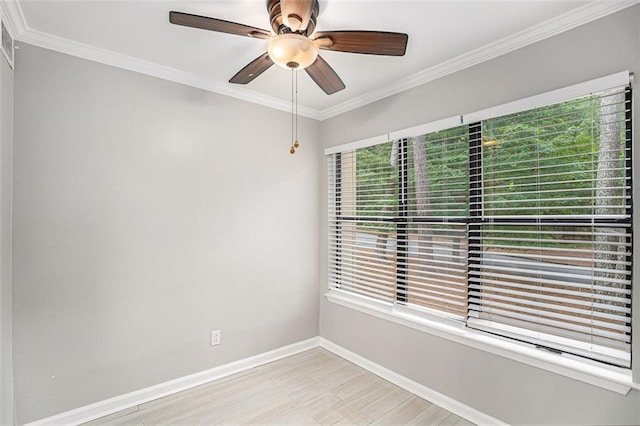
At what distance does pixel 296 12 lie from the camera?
1.41 metres

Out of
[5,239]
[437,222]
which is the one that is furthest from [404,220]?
[5,239]

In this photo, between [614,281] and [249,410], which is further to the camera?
[249,410]

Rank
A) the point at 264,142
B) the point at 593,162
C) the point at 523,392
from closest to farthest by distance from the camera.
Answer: the point at 593,162, the point at 523,392, the point at 264,142

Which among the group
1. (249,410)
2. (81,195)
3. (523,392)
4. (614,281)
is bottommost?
(249,410)

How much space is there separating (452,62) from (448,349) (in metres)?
2.11

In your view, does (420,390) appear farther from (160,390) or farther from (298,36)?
(298,36)

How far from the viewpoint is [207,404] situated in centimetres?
240

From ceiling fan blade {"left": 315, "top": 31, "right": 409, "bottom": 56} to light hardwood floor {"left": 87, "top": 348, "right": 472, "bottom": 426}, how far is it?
7.76 ft

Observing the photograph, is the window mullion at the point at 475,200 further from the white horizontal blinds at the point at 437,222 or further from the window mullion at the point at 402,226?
the window mullion at the point at 402,226

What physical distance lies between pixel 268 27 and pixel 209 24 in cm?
49

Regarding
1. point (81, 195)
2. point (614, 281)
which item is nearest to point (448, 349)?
point (614, 281)

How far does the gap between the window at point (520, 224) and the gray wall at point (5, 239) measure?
2.60 m

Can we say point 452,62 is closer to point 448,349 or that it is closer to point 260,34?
point 260,34

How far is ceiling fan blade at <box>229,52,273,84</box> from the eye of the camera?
1.85m
